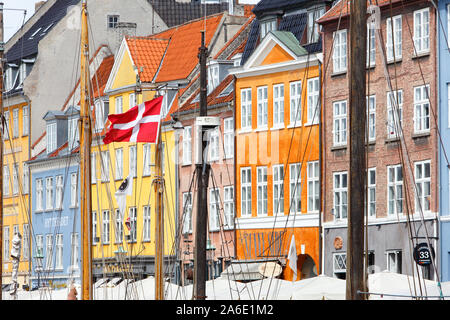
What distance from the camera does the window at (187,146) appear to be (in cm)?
5519

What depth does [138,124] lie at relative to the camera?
3219 centimetres

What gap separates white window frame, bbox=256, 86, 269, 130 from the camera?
164 ft

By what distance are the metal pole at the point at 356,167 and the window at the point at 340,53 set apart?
2750 cm

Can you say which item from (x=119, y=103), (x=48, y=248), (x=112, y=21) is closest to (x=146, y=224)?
(x=119, y=103)

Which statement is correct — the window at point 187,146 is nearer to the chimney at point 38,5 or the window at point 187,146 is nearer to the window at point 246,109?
the window at point 246,109

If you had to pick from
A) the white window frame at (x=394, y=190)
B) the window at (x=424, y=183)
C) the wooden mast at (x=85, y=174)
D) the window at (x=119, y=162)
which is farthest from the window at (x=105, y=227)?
the wooden mast at (x=85, y=174)

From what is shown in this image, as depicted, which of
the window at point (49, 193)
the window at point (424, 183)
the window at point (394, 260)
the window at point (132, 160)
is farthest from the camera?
the window at point (49, 193)

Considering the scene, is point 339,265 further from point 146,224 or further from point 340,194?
point 146,224

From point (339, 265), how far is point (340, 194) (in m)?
2.53

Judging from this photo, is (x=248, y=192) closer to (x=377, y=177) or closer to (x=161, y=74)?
(x=377, y=177)

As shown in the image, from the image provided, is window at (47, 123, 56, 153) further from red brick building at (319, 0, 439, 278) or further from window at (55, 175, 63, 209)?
red brick building at (319, 0, 439, 278)

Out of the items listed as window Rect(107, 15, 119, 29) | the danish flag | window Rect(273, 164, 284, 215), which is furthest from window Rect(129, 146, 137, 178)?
the danish flag

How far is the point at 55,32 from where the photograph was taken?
227ft
